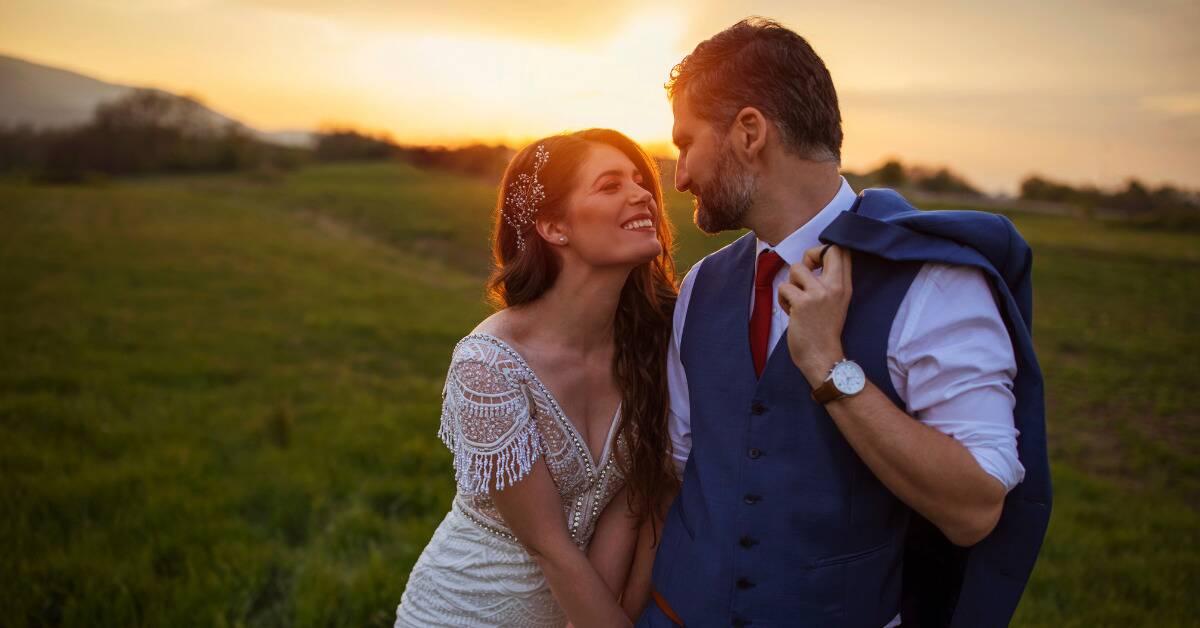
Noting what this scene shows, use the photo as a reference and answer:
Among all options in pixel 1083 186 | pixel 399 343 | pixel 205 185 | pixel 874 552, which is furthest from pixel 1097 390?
pixel 205 185

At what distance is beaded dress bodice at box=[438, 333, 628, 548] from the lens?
7.29 feet

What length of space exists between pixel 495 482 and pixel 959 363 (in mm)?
1323

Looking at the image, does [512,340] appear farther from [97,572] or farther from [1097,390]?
[1097,390]

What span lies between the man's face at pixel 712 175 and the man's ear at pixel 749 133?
31mm

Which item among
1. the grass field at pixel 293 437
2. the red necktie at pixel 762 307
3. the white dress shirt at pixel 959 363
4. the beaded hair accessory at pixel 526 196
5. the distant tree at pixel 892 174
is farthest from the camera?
the distant tree at pixel 892 174

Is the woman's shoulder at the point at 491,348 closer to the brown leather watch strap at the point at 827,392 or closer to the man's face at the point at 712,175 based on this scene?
the man's face at the point at 712,175

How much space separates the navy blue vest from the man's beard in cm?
26

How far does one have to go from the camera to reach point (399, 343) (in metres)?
9.91

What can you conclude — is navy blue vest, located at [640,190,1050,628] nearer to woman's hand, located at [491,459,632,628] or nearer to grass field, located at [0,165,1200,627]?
woman's hand, located at [491,459,632,628]

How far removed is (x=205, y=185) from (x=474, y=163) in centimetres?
1593

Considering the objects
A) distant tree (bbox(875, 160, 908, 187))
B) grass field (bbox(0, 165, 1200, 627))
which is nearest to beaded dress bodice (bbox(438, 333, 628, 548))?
grass field (bbox(0, 165, 1200, 627))

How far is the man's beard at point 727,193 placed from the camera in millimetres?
2066

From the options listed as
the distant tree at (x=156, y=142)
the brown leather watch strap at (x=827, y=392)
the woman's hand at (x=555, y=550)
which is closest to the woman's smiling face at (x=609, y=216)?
the woman's hand at (x=555, y=550)

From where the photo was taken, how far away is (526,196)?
2.63 metres
